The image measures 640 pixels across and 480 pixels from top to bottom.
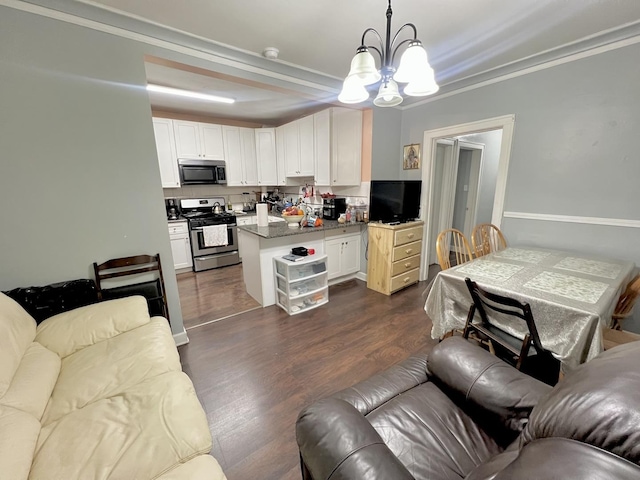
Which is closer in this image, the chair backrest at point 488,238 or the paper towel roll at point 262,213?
the chair backrest at point 488,238

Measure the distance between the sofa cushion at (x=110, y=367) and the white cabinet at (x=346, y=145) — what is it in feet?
9.46

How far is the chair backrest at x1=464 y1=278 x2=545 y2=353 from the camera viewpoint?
1.35m

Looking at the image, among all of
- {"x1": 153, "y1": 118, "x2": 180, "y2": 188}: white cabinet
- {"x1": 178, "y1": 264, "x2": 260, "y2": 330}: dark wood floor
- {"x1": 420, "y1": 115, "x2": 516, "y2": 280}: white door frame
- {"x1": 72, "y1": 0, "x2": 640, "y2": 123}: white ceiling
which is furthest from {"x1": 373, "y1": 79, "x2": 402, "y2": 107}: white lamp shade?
{"x1": 153, "y1": 118, "x2": 180, "y2": 188}: white cabinet

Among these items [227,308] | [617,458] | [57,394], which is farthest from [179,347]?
[617,458]

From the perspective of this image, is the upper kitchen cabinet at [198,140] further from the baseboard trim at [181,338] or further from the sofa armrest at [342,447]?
the sofa armrest at [342,447]

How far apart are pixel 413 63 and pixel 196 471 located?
1.97 metres

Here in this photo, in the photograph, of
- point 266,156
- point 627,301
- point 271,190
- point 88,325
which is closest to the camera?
point 88,325

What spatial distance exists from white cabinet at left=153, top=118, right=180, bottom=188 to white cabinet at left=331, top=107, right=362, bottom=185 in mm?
2610

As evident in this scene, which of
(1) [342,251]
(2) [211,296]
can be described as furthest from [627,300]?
(2) [211,296]

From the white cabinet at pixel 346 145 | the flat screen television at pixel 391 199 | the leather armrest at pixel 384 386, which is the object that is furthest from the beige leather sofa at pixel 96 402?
the white cabinet at pixel 346 145

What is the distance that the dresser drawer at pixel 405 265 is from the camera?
133 inches

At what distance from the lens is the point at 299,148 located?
4.32 m

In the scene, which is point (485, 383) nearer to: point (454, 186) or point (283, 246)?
point (283, 246)

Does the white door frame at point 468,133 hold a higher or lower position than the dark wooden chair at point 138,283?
higher
